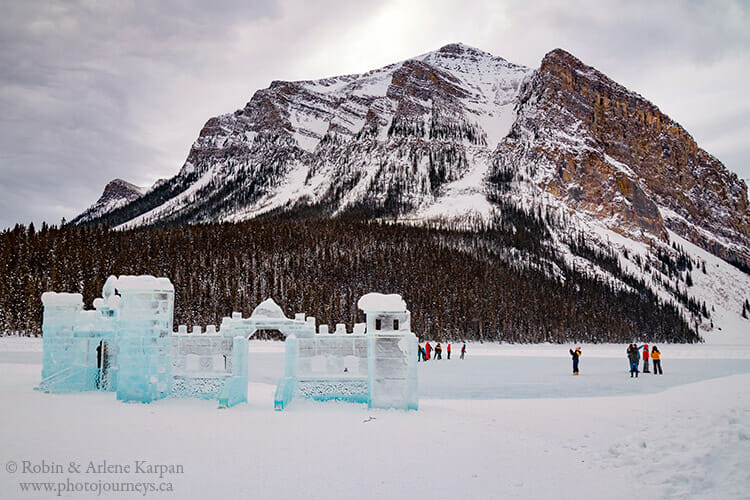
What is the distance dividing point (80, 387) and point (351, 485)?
1938 cm

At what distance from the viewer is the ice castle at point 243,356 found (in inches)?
789

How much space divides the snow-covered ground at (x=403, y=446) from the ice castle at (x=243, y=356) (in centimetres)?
88

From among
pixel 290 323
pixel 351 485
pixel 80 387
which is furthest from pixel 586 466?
pixel 80 387

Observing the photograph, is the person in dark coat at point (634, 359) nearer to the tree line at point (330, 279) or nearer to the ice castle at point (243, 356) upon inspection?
the ice castle at point (243, 356)

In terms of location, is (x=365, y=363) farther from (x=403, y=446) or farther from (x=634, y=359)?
(x=634, y=359)

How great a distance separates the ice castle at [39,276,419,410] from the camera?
789 inches

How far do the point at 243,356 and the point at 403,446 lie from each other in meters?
9.75

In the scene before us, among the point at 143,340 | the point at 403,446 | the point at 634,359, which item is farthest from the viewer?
the point at 634,359

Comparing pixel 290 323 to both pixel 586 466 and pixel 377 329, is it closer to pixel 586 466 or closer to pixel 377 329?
pixel 377 329

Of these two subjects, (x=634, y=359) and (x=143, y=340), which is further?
(x=634, y=359)

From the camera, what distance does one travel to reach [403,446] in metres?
13.7

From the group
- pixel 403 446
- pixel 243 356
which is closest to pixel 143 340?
pixel 243 356

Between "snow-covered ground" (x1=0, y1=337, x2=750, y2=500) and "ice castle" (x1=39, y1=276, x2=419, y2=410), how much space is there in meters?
0.88

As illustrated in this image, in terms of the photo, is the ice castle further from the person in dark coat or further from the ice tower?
the person in dark coat
